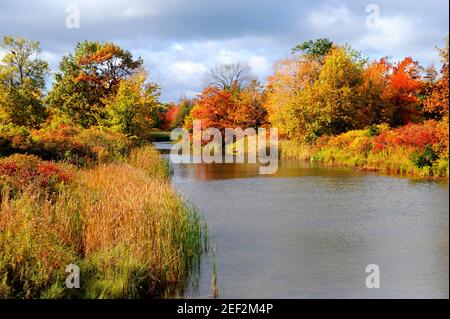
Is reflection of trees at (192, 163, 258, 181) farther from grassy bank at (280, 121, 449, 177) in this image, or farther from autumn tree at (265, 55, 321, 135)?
autumn tree at (265, 55, 321, 135)

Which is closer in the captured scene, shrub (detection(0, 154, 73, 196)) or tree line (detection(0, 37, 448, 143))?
shrub (detection(0, 154, 73, 196))

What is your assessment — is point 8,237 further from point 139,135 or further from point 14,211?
point 139,135

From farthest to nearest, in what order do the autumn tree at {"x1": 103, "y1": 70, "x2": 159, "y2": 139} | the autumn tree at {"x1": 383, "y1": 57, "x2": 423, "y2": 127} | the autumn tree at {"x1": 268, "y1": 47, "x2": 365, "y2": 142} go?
the autumn tree at {"x1": 383, "y1": 57, "x2": 423, "y2": 127}, the autumn tree at {"x1": 268, "y1": 47, "x2": 365, "y2": 142}, the autumn tree at {"x1": 103, "y1": 70, "x2": 159, "y2": 139}

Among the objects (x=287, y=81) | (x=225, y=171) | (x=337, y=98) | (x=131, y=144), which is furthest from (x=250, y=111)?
(x=131, y=144)

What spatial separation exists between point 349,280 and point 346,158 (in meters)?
21.8

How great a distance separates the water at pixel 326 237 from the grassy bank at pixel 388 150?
1843 mm

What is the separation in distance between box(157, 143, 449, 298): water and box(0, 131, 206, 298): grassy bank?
28.4 inches

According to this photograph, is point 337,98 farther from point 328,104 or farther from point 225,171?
point 225,171

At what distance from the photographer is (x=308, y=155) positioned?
1344 inches

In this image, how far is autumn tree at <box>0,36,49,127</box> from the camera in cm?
→ 3616

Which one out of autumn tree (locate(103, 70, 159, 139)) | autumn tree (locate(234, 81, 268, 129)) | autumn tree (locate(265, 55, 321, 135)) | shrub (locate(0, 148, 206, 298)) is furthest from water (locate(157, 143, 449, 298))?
autumn tree (locate(234, 81, 268, 129))

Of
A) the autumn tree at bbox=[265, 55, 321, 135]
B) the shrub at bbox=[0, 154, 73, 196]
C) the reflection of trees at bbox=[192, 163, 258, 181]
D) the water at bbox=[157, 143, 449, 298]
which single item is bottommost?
the water at bbox=[157, 143, 449, 298]

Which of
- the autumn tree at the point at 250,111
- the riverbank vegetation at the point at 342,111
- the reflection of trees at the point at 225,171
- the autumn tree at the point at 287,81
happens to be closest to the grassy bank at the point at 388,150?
the riverbank vegetation at the point at 342,111
